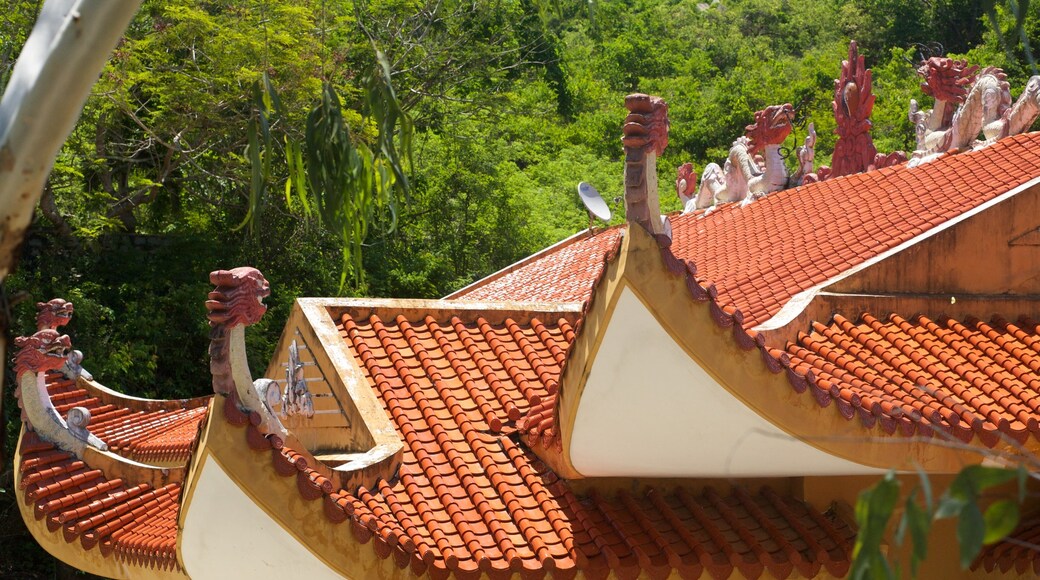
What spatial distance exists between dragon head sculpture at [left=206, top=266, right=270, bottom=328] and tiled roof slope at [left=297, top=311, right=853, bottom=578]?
0.75 m

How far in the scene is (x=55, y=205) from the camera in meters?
19.2

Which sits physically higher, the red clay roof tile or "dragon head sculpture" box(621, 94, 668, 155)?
"dragon head sculpture" box(621, 94, 668, 155)

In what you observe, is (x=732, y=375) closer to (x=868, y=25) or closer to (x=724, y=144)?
(x=724, y=144)

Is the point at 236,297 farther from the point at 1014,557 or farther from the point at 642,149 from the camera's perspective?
the point at 1014,557

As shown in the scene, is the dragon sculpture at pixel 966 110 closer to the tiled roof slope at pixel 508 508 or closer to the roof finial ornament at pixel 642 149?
the tiled roof slope at pixel 508 508

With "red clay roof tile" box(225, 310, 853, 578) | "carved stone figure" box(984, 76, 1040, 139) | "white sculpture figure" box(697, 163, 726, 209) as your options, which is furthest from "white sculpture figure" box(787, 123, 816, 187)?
"red clay roof tile" box(225, 310, 853, 578)

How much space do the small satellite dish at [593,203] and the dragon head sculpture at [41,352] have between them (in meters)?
5.12

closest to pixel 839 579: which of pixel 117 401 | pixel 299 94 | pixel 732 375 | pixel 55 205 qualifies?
pixel 732 375

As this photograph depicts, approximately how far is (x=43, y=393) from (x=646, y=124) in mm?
5238

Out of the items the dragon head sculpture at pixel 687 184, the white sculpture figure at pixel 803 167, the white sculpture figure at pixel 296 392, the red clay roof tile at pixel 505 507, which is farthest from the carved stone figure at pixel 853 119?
the white sculpture figure at pixel 296 392

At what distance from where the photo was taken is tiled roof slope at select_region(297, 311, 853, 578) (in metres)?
6.72

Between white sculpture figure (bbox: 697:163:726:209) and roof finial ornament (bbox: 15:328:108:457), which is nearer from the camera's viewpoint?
roof finial ornament (bbox: 15:328:108:457)

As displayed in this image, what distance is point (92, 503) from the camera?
899 centimetres

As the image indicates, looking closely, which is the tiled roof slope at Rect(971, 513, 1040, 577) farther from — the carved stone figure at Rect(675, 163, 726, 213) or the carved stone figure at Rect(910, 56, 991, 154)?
the carved stone figure at Rect(675, 163, 726, 213)
